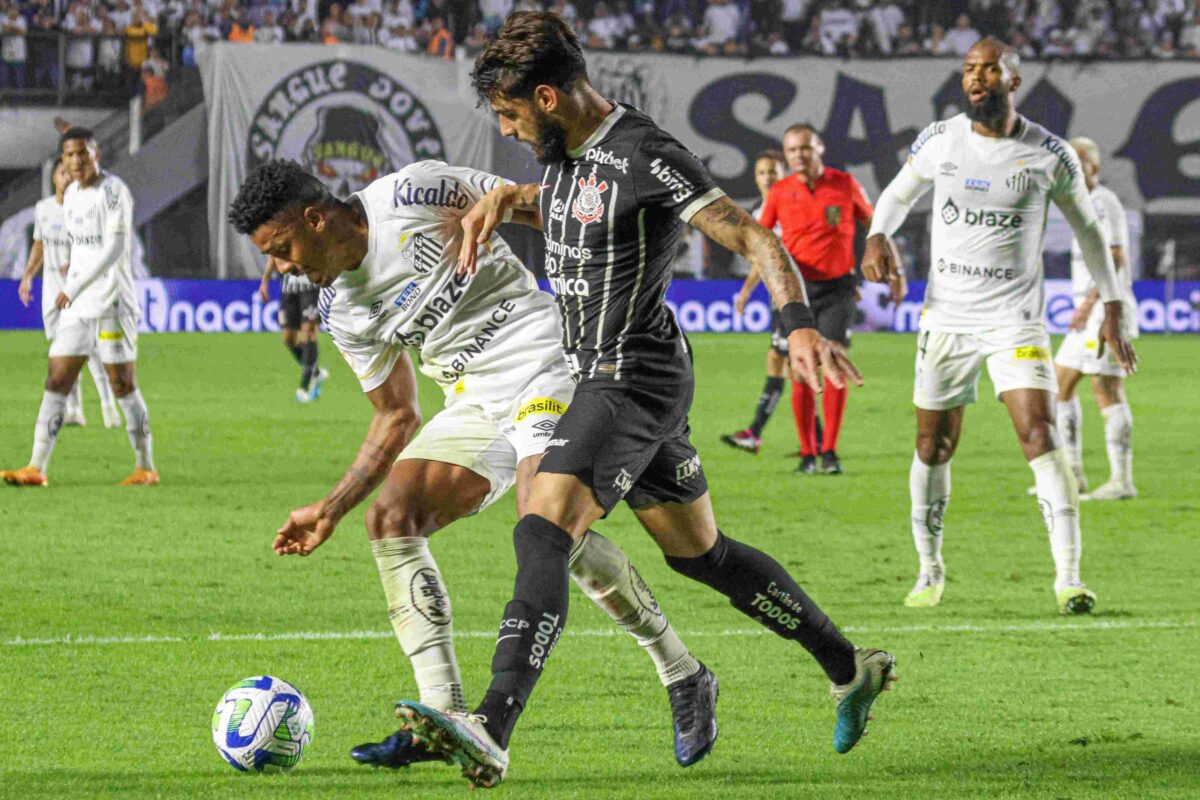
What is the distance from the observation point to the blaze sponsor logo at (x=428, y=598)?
4832mm

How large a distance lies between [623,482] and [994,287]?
3304mm

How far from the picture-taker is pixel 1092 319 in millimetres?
10742

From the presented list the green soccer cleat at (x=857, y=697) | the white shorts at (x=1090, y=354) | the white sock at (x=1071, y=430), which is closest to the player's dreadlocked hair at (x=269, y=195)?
the green soccer cleat at (x=857, y=697)

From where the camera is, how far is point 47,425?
Answer: 35.3 feet

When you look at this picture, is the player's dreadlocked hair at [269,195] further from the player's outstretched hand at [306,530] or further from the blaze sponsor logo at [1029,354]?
the blaze sponsor logo at [1029,354]

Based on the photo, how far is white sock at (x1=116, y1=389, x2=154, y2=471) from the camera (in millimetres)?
10906

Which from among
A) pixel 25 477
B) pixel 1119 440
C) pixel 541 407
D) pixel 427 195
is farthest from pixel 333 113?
pixel 541 407

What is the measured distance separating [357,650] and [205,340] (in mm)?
19507

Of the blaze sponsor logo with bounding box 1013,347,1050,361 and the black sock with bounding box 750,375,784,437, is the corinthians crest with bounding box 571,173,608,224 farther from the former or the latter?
the black sock with bounding box 750,375,784,437

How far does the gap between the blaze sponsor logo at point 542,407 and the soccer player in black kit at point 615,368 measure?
1.27ft

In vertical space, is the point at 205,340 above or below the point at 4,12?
below

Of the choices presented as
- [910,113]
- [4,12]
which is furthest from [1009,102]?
[4,12]

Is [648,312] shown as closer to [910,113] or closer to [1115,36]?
[910,113]

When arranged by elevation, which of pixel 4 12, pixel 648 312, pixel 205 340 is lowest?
pixel 205 340
